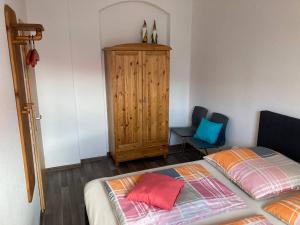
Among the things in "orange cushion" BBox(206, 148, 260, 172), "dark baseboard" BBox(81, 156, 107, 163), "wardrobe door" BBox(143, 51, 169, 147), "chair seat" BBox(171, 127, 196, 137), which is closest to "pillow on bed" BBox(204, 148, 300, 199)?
"orange cushion" BBox(206, 148, 260, 172)

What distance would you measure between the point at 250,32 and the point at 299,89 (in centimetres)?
93

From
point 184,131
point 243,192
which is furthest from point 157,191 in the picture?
point 184,131

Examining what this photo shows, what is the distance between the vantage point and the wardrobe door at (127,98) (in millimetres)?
3320

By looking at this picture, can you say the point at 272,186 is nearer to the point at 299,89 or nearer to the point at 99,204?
the point at 299,89

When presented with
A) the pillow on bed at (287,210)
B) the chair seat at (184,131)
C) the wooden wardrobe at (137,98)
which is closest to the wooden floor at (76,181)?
the wooden wardrobe at (137,98)

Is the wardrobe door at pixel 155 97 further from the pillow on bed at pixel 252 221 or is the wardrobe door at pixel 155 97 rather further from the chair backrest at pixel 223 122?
the pillow on bed at pixel 252 221

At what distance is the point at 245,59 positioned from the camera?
2.95m

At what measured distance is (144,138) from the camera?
3.70 metres

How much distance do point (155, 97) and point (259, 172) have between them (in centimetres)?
198

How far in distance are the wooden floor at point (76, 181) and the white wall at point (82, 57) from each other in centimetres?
23

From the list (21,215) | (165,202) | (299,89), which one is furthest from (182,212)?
(299,89)

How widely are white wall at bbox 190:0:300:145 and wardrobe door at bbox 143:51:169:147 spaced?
0.67 meters

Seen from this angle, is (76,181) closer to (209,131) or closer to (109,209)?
(109,209)

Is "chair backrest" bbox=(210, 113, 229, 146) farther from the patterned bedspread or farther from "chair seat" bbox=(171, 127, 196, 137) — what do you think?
the patterned bedspread
